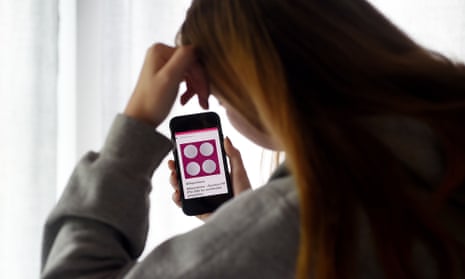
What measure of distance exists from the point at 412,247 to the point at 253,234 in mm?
125

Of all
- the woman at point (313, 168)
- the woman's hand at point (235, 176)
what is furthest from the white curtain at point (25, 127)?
the woman at point (313, 168)

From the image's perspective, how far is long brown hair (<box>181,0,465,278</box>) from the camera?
44 centimetres

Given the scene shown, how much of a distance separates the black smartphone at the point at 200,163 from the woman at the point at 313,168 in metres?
0.25

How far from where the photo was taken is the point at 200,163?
824 mm

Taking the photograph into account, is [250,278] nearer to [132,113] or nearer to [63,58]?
[132,113]

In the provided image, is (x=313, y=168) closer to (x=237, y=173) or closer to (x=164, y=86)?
(x=164, y=86)

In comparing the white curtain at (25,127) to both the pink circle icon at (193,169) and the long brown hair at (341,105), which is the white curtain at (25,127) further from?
the long brown hair at (341,105)

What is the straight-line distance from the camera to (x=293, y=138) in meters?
0.46

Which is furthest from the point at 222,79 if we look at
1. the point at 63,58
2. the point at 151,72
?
the point at 63,58

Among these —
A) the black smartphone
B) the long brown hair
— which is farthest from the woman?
the black smartphone

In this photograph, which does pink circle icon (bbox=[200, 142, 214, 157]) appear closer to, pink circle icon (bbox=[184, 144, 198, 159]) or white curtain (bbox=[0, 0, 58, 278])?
pink circle icon (bbox=[184, 144, 198, 159])

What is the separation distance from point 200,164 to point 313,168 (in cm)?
39

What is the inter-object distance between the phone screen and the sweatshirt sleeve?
0.77ft

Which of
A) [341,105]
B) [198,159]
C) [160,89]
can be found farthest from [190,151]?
[341,105]
